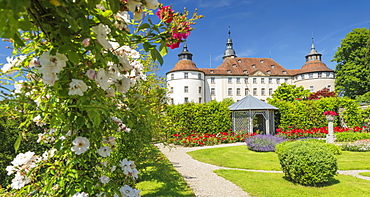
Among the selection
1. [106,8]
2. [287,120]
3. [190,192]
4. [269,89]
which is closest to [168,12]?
[106,8]

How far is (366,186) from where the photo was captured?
5250 millimetres

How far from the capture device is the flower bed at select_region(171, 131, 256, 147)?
13.8m

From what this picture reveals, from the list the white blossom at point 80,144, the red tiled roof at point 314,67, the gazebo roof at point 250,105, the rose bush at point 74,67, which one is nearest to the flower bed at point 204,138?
the gazebo roof at point 250,105

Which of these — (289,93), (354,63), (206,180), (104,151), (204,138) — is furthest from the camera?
(289,93)

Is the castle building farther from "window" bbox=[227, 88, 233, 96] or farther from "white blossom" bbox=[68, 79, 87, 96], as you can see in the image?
"white blossom" bbox=[68, 79, 87, 96]

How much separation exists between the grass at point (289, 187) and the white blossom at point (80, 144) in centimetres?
431

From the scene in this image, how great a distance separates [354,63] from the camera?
2612 cm

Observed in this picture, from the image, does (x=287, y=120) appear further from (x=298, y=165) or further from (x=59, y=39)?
(x=59, y=39)

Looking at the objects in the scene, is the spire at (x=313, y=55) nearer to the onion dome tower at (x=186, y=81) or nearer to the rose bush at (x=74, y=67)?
the onion dome tower at (x=186, y=81)

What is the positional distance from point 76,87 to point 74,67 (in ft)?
0.38

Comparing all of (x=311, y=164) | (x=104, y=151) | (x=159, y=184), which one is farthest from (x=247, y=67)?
(x=104, y=151)

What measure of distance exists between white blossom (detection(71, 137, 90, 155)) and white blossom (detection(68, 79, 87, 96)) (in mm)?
432

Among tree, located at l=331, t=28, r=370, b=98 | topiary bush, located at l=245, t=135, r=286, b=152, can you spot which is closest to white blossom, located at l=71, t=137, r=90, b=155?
topiary bush, located at l=245, t=135, r=286, b=152

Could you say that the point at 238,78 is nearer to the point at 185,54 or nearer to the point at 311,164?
the point at 185,54
